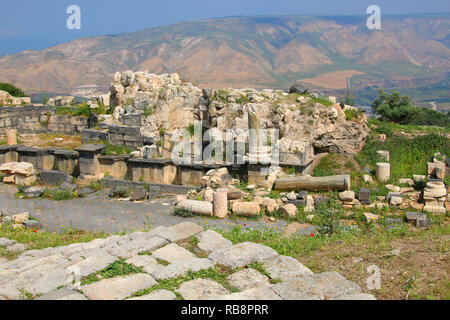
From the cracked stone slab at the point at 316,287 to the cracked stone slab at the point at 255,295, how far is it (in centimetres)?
9

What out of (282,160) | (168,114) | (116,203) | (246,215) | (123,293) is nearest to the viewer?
(123,293)

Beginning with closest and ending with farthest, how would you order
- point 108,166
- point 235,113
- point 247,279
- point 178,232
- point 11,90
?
point 247,279 → point 178,232 → point 108,166 → point 235,113 → point 11,90

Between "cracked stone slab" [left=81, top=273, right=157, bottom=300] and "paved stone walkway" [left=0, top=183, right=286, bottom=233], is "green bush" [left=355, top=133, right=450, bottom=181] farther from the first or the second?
"cracked stone slab" [left=81, top=273, right=157, bottom=300]

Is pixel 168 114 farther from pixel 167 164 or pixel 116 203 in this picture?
pixel 116 203

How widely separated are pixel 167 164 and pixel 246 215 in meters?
4.69

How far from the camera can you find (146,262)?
6148 mm

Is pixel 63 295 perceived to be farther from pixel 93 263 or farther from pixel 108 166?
pixel 108 166

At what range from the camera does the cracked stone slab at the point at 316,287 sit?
4859 mm

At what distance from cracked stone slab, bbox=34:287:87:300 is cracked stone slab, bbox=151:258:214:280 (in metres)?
0.99

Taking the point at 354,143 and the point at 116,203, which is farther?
the point at 354,143

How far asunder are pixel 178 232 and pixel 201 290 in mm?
2602

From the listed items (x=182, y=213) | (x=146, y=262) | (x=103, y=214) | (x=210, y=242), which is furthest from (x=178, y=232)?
(x=103, y=214)

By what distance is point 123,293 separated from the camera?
16.6 feet

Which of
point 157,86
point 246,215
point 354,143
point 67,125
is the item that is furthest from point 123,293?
point 67,125
